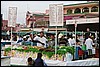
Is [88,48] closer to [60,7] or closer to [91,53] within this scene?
[91,53]

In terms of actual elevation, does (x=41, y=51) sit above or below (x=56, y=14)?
below

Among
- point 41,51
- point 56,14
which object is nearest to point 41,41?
point 41,51

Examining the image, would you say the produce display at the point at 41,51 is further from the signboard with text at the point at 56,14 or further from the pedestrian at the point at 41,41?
the signboard with text at the point at 56,14

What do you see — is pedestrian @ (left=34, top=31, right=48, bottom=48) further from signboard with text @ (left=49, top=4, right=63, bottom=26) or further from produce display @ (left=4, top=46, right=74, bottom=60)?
signboard with text @ (left=49, top=4, right=63, bottom=26)

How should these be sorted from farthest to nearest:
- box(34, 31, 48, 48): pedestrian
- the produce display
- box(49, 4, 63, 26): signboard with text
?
box(34, 31, 48, 48): pedestrian, the produce display, box(49, 4, 63, 26): signboard with text

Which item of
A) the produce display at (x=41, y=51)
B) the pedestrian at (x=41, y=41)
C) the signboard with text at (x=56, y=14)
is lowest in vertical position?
the produce display at (x=41, y=51)

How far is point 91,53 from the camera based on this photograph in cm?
1317

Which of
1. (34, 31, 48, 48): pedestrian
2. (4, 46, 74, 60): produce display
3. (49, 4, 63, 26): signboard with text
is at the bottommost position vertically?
(4, 46, 74, 60): produce display

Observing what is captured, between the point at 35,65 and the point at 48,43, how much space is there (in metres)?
5.31

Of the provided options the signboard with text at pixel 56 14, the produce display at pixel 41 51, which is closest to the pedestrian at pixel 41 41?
the produce display at pixel 41 51

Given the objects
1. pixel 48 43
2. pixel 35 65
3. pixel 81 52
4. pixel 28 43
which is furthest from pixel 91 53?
pixel 35 65

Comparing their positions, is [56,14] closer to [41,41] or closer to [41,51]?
[41,51]

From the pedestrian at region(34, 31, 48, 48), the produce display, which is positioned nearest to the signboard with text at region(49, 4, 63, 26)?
the produce display

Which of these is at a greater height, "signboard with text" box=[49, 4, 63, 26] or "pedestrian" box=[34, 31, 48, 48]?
"signboard with text" box=[49, 4, 63, 26]
